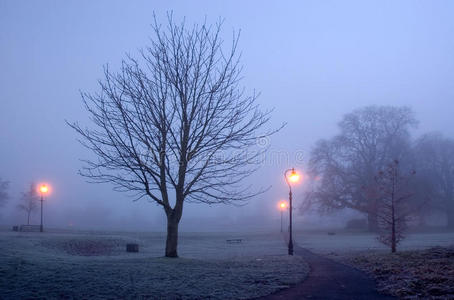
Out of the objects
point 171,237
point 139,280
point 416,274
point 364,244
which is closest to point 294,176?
point 171,237

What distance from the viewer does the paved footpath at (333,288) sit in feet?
32.2

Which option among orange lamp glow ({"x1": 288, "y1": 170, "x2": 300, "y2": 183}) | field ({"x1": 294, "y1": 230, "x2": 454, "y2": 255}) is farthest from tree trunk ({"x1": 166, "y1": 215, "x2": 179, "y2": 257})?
field ({"x1": 294, "y1": 230, "x2": 454, "y2": 255})

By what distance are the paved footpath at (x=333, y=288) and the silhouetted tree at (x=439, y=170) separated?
50378 millimetres

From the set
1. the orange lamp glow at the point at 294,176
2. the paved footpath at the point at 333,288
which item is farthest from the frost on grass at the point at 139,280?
the orange lamp glow at the point at 294,176

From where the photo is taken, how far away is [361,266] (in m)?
16.0

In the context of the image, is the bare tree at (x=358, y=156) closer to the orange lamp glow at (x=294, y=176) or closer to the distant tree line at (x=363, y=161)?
the distant tree line at (x=363, y=161)

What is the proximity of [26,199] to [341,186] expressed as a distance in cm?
5605

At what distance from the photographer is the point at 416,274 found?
38.4ft

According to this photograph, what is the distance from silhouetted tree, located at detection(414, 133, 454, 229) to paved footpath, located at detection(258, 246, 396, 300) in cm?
5038

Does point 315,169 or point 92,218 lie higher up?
point 315,169

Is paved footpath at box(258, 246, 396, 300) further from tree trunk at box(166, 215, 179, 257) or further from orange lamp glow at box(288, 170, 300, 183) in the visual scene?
orange lamp glow at box(288, 170, 300, 183)

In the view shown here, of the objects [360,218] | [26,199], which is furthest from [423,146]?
[26,199]

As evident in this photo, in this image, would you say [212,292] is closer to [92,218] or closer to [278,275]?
[278,275]

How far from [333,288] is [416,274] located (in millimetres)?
2768
